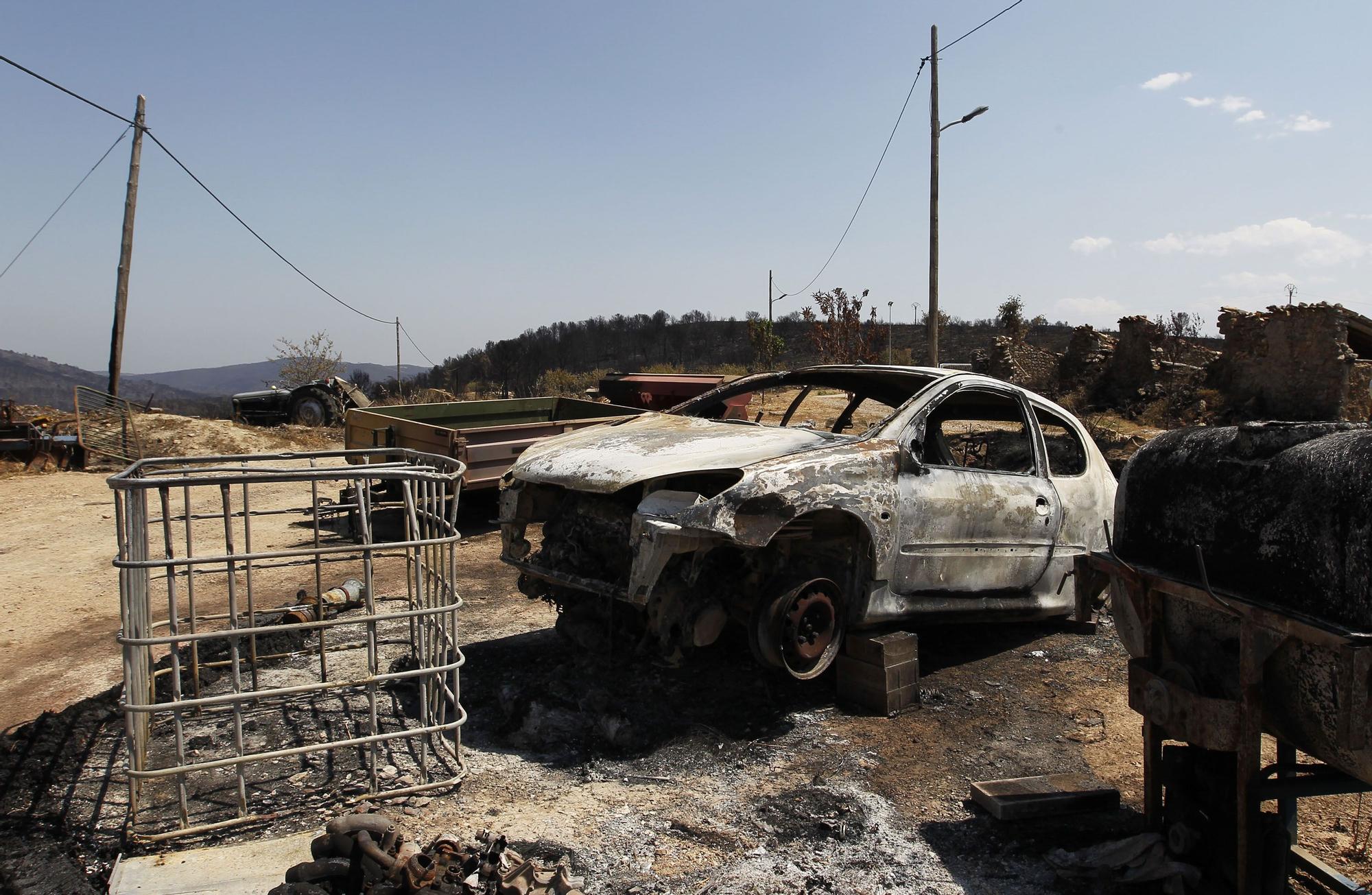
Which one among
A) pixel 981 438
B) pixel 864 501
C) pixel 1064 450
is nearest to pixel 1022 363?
pixel 981 438

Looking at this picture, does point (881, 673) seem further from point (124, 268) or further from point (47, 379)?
point (47, 379)

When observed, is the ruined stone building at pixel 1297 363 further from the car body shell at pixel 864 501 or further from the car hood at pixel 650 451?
the car hood at pixel 650 451

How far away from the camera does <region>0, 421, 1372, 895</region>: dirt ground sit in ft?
10.6

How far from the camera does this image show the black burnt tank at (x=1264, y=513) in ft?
8.14

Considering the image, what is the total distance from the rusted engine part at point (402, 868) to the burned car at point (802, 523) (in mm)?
1402

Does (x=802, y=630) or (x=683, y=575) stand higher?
(x=683, y=575)

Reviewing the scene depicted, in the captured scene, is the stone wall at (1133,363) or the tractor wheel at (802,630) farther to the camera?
the stone wall at (1133,363)

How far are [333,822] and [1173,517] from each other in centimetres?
316

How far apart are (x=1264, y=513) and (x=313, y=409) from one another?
19690 millimetres

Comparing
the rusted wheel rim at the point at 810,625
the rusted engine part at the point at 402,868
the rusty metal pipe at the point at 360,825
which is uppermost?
the rusted wheel rim at the point at 810,625

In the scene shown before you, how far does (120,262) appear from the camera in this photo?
17359 millimetres

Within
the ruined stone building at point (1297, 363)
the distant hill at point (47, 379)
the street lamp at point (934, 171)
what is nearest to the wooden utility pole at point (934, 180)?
the street lamp at point (934, 171)

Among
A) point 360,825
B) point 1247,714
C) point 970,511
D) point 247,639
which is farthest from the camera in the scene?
point 247,639

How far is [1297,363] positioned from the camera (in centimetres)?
1816
